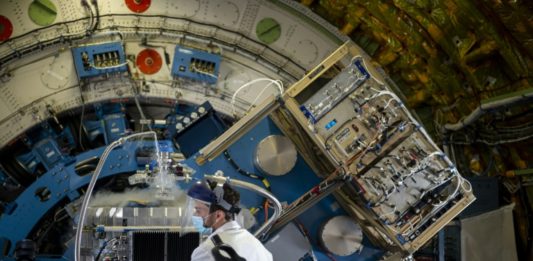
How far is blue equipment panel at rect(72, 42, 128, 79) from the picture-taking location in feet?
20.2

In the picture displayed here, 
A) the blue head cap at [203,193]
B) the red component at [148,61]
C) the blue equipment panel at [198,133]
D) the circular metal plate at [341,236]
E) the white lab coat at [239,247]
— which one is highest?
the red component at [148,61]

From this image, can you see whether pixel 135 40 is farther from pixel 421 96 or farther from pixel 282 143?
pixel 421 96

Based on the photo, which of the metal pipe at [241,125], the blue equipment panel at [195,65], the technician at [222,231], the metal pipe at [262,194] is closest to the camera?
the technician at [222,231]

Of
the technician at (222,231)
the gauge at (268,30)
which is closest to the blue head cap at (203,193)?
the technician at (222,231)

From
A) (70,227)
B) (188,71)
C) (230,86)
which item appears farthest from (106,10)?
(70,227)

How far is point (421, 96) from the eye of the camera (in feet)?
22.9

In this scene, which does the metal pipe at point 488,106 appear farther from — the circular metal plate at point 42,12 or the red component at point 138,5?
the circular metal plate at point 42,12

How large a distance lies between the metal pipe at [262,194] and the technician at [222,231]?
0.34 ft

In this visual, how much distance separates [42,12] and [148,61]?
3.41 ft

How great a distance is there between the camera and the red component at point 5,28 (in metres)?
6.11

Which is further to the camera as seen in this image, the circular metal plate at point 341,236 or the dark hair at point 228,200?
the circular metal plate at point 341,236

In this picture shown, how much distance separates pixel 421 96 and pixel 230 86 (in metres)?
1.96

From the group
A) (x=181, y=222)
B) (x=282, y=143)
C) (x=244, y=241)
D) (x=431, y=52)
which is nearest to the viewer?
(x=244, y=241)

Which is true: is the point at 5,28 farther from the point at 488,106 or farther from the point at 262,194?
the point at 488,106
